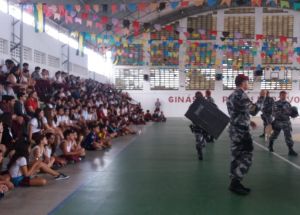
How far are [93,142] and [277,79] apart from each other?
22.2 metres

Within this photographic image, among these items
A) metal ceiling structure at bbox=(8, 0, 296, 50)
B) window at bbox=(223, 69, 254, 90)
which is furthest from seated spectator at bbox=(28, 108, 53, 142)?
window at bbox=(223, 69, 254, 90)

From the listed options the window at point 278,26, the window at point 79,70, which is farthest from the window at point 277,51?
the window at point 79,70

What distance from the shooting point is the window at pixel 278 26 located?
28.9m

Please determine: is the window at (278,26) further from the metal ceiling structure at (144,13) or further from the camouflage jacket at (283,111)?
the camouflage jacket at (283,111)

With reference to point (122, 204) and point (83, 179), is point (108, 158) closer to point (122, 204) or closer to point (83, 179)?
point (83, 179)

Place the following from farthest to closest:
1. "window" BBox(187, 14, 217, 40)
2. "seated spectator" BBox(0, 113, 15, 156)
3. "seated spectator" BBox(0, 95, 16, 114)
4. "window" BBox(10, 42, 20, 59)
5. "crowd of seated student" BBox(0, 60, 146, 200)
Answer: "window" BBox(187, 14, 217, 40) < "window" BBox(10, 42, 20, 59) < "seated spectator" BBox(0, 95, 16, 114) < "seated spectator" BBox(0, 113, 15, 156) < "crowd of seated student" BBox(0, 60, 146, 200)

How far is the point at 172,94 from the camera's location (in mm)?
30859

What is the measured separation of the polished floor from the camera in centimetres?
509

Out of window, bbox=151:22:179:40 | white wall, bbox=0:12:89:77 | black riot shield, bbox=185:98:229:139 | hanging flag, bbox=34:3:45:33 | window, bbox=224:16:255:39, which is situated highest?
window, bbox=224:16:255:39

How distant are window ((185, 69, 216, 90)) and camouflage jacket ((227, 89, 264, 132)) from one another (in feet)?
80.9

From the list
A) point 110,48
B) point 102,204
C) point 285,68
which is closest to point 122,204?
point 102,204

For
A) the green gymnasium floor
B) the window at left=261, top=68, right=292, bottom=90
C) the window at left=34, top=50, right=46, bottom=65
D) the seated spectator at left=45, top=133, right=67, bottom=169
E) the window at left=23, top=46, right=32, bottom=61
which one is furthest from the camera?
the window at left=261, top=68, right=292, bottom=90

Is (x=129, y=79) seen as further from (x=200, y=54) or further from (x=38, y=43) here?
(x=38, y=43)

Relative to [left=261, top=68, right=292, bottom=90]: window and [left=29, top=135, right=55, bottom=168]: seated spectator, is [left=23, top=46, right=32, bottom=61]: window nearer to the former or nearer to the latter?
[left=29, top=135, right=55, bottom=168]: seated spectator
